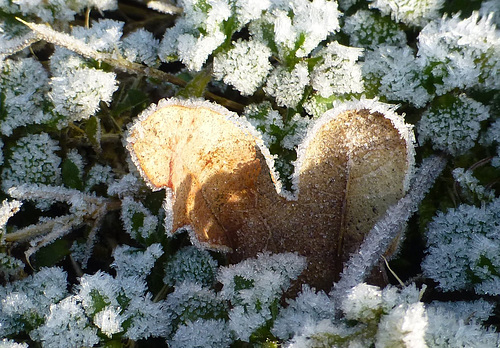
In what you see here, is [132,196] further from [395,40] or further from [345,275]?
[395,40]

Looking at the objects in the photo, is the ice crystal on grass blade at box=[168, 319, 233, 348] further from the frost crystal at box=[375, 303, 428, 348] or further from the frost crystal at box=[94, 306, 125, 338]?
the frost crystal at box=[375, 303, 428, 348]

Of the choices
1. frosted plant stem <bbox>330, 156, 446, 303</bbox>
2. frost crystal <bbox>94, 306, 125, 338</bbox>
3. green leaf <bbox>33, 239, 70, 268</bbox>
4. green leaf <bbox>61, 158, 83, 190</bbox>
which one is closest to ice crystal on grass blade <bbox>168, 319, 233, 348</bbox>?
frost crystal <bbox>94, 306, 125, 338</bbox>

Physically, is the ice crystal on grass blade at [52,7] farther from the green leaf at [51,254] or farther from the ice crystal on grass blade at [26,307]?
the ice crystal on grass blade at [26,307]

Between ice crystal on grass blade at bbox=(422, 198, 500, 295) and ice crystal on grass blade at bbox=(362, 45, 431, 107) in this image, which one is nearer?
ice crystal on grass blade at bbox=(422, 198, 500, 295)

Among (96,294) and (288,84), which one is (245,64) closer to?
(288,84)

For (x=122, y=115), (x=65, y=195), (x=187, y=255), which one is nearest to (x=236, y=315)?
(x=187, y=255)

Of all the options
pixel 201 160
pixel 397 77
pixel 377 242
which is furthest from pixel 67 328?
pixel 397 77

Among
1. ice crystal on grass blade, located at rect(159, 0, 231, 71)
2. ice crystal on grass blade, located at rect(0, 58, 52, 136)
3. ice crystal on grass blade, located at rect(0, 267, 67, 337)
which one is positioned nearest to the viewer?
ice crystal on grass blade, located at rect(0, 267, 67, 337)
